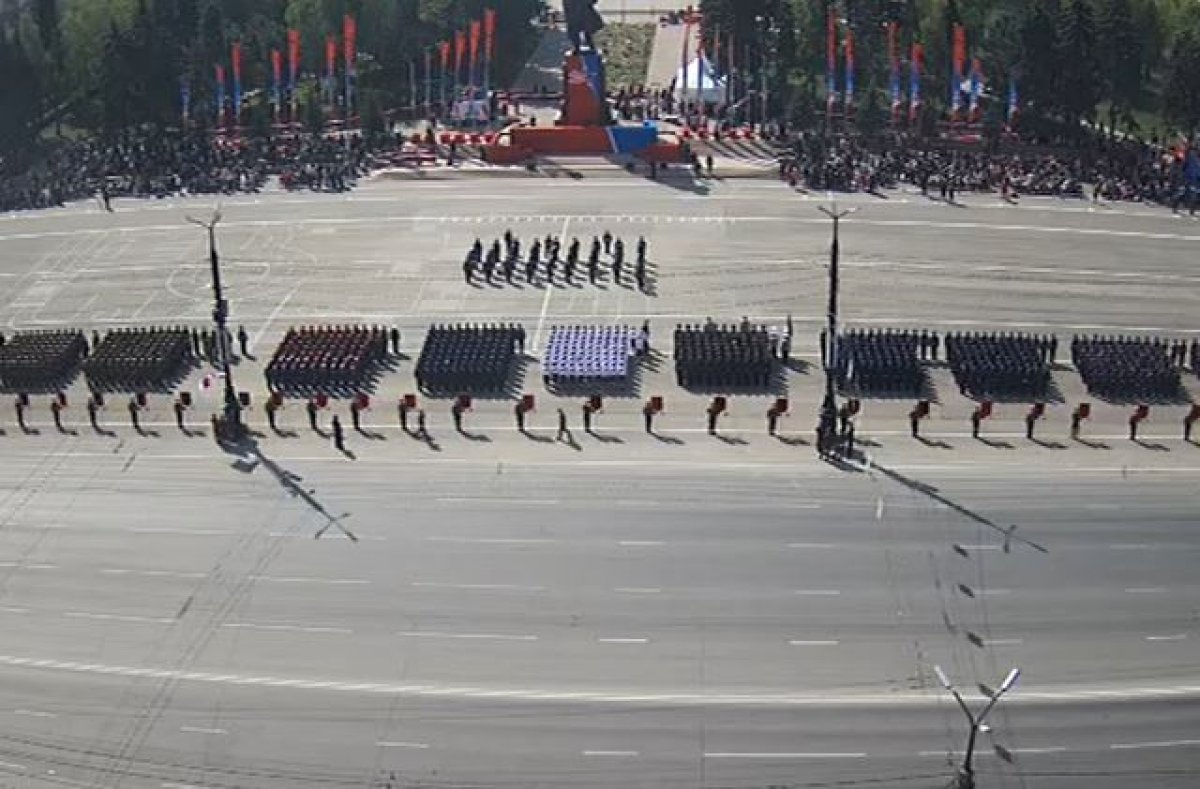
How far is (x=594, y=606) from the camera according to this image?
4906 centimetres

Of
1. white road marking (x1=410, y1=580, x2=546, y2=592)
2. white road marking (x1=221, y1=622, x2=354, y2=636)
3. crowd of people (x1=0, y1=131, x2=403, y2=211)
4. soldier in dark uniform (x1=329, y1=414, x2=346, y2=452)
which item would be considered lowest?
white road marking (x1=221, y1=622, x2=354, y2=636)

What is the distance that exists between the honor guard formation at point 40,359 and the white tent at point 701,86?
5074cm

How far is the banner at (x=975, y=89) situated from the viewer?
100562 millimetres

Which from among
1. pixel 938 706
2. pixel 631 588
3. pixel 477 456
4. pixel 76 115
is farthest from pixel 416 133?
pixel 938 706

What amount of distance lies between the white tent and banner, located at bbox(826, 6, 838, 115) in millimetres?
7430

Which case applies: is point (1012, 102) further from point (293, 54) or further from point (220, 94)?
point (220, 94)

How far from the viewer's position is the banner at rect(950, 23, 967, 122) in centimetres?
9956

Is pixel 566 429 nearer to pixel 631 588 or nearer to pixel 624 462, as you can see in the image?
pixel 624 462

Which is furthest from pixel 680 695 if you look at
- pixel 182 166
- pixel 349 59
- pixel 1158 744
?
pixel 349 59

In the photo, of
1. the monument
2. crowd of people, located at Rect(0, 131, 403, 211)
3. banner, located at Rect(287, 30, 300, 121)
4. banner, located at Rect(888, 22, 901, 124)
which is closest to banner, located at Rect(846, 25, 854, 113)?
banner, located at Rect(888, 22, 901, 124)

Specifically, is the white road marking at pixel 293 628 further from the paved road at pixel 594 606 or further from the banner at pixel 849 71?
the banner at pixel 849 71

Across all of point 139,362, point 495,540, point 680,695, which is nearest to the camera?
point 680,695

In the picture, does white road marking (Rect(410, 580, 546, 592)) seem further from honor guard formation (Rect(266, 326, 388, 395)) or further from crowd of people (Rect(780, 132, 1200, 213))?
crowd of people (Rect(780, 132, 1200, 213))

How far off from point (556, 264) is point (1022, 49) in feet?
128
